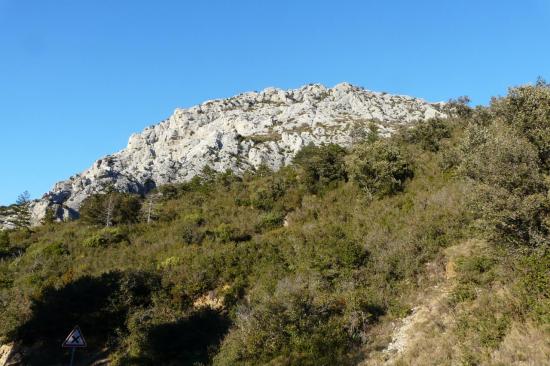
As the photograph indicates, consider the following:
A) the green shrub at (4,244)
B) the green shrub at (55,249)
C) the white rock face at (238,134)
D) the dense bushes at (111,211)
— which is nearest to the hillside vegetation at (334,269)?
the green shrub at (55,249)

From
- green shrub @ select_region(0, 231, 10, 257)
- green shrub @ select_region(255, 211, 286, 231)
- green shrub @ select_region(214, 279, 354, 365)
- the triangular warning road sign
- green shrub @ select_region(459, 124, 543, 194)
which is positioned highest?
green shrub @ select_region(0, 231, 10, 257)

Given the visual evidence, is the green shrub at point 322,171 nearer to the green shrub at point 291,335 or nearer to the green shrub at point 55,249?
the green shrub at point 291,335

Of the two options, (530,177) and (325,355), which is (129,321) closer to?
(325,355)

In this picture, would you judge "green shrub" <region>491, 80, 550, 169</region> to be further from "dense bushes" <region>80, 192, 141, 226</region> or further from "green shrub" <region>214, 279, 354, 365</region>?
"dense bushes" <region>80, 192, 141, 226</region>

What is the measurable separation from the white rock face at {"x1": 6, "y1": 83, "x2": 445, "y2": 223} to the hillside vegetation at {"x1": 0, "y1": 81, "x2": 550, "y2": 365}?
36.2 meters

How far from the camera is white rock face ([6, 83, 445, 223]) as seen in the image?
84688 mm

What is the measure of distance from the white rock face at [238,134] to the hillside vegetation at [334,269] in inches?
1425

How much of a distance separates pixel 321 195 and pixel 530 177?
19.1 meters

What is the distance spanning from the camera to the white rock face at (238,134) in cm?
8469

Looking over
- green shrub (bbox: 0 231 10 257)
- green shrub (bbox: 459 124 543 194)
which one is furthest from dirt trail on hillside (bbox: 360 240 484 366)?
green shrub (bbox: 0 231 10 257)

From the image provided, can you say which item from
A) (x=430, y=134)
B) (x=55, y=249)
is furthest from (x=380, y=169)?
(x=55, y=249)

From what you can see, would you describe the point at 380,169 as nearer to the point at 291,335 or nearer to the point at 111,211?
the point at 291,335

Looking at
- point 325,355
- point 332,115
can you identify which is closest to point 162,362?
point 325,355

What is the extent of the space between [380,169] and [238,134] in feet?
276
